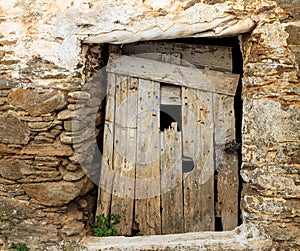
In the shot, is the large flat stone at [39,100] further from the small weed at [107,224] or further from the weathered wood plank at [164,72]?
the small weed at [107,224]

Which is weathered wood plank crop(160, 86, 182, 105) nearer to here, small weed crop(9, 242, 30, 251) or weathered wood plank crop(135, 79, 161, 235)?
weathered wood plank crop(135, 79, 161, 235)

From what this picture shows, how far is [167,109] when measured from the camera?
10.5 ft

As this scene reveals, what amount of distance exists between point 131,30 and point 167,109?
798 millimetres

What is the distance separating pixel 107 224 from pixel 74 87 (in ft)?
3.89

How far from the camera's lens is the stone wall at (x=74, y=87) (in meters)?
2.63

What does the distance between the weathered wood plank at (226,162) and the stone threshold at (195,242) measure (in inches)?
10.4

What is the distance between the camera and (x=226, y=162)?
3119 mm

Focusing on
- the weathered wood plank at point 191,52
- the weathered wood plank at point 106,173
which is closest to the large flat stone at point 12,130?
the weathered wood plank at point 106,173

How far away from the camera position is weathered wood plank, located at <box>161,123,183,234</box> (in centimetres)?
304

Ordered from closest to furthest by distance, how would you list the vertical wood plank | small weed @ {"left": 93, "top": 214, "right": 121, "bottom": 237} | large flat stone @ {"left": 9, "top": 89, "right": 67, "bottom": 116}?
1. large flat stone @ {"left": 9, "top": 89, "right": 67, "bottom": 116}
2. small weed @ {"left": 93, "top": 214, "right": 121, "bottom": 237}
3. the vertical wood plank

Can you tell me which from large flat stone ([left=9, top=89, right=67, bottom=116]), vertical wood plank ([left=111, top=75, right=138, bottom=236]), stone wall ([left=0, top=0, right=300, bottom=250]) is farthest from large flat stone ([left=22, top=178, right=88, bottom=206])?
large flat stone ([left=9, top=89, right=67, bottom=116])

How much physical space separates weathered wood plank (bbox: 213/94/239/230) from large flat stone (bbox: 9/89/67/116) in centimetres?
A: 133

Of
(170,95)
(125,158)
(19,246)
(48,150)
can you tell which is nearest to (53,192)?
(48,150)

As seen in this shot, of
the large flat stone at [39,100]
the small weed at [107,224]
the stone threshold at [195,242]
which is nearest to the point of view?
the stone threshold at [195,242]
